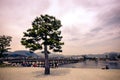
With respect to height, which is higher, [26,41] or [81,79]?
[26,41]

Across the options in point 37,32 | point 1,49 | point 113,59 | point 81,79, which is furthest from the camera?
point 113,59

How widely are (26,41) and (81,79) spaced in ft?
17.5

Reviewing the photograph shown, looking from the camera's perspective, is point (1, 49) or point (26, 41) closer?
point (26, 41)

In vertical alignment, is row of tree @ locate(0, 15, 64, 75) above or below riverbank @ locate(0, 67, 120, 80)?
above

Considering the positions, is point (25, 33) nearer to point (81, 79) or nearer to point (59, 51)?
point (59, 51)

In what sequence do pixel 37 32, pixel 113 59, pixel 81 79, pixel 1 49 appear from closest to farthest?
pixel 81 79
pixel 37 32
pixel 1 49
pixel 113 59

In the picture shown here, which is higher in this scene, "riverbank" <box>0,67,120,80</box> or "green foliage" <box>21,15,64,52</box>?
"green foliage" <box>21,15,64,52</box>

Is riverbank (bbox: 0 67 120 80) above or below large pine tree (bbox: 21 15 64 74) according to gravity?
below

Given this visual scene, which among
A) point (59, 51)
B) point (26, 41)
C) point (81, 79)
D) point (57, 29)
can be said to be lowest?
point (81, 79)

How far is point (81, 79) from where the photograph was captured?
32.7 feet

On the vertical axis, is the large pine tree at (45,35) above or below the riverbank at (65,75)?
above

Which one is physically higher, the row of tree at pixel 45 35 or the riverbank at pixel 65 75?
the row of tree at pixel 45 35

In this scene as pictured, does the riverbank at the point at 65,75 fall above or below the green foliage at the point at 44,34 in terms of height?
below

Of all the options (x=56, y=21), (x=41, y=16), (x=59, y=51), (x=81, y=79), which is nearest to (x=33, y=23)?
(x=41, y=16)
